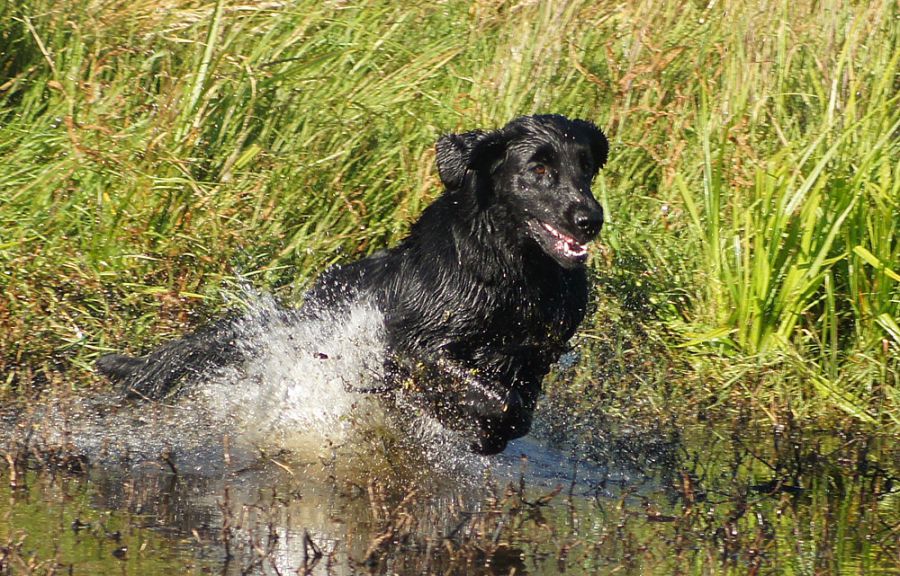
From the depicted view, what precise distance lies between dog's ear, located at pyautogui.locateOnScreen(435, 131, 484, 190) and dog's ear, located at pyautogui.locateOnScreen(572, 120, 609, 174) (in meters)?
0.47

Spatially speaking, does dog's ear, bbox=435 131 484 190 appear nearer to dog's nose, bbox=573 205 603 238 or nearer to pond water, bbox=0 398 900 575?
dog's nose, bbox=573 205 603 238

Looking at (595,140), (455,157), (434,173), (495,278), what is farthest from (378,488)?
(434,173)

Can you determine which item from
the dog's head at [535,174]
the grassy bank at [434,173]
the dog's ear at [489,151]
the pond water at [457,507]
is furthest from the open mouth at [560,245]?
the grassy bank at [434,173]

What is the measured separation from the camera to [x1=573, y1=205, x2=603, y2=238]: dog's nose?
5012 mm

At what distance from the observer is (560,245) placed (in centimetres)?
506

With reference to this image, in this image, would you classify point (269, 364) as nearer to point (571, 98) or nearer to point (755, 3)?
point (571, 98)

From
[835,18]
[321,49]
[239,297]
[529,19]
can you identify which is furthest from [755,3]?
[239,297]

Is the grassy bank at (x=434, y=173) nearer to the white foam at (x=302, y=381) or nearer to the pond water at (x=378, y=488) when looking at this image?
the pond water at (x=378, y=488)

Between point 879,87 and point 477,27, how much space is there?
2.62 metres

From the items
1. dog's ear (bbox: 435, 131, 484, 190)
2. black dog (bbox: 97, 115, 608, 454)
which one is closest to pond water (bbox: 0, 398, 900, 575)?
black dog (bbox: 97, 115, 608, 454)

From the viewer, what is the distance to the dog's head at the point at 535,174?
5070 mm

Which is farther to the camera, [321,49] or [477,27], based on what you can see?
[477,27]

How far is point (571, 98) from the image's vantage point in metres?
7.75

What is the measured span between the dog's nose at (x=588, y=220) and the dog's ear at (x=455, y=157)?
20.9 inches
